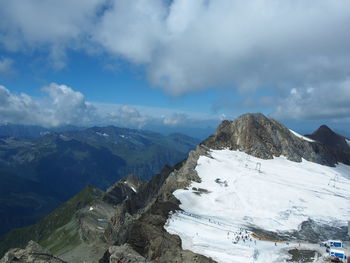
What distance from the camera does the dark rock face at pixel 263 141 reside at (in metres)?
128

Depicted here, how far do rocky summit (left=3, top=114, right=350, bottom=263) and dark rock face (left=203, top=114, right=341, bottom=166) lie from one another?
45cm

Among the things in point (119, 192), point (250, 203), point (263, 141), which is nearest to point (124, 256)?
point (250, 203)

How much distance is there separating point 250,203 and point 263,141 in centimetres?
6152

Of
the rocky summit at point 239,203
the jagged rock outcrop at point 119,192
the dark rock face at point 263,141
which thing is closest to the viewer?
the rocky summit at point 239,203

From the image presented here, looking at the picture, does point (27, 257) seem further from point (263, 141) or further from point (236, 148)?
point (263, 141)

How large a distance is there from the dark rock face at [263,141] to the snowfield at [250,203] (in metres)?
5.08

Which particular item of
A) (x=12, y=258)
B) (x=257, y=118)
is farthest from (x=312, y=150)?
(x=12, y=258)

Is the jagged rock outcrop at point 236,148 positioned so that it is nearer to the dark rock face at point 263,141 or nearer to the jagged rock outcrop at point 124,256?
the dark rock face at point 263,141

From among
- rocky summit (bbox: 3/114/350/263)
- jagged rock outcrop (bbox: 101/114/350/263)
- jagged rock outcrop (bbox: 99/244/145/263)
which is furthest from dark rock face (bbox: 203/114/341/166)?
jagged rock outcrop (bbox: 99/244/145/263)

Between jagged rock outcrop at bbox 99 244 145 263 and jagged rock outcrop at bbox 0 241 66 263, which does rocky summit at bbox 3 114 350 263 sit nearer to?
jagged rock outcrop at bbox 99 244 145 263

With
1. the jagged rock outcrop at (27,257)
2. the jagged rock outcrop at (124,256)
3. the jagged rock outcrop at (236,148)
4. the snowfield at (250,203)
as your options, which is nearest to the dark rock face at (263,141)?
the jagged rock outcrop at (236,148)

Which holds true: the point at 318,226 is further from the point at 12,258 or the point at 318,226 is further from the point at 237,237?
the point at 12,258

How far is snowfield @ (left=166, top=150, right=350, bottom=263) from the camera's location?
44334mm

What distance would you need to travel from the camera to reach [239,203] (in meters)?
73.5
